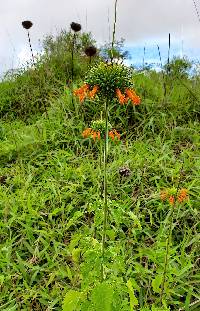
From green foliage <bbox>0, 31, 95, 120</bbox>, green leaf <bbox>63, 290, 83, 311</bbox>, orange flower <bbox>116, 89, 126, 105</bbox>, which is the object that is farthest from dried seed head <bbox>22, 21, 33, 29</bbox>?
green leaf <bbox>63, 290, 83, 311</bbox>

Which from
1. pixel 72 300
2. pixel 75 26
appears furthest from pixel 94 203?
pixel 75 26

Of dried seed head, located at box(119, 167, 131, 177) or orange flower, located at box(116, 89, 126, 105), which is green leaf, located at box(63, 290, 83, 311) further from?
dried seed head, located at box(119, 167, 131, 177)

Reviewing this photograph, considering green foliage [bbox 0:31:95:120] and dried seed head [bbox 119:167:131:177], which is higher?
green foliage [bbox 0:31:95:120]

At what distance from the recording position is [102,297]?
1.87 meters

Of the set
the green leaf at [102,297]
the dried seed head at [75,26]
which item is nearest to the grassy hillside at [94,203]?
the green leaf at [102,297]

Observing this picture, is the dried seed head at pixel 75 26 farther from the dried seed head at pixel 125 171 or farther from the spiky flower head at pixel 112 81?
the spiky flower head at pixel 112 81

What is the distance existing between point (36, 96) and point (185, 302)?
3.65 meters

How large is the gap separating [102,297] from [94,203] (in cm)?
43

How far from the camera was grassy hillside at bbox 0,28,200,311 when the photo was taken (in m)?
2.62

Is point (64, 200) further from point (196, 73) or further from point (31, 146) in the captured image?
point (196, 73)

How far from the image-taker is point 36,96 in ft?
19.2

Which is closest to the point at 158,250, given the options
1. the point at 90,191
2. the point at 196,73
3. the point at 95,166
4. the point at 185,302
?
the point at 185,302

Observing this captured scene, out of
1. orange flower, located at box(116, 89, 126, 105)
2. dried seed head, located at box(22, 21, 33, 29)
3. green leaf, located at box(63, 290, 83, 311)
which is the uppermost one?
dried seed head, located at box(22, 21, 33, 29)

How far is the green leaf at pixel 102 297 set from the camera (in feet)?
6.07
